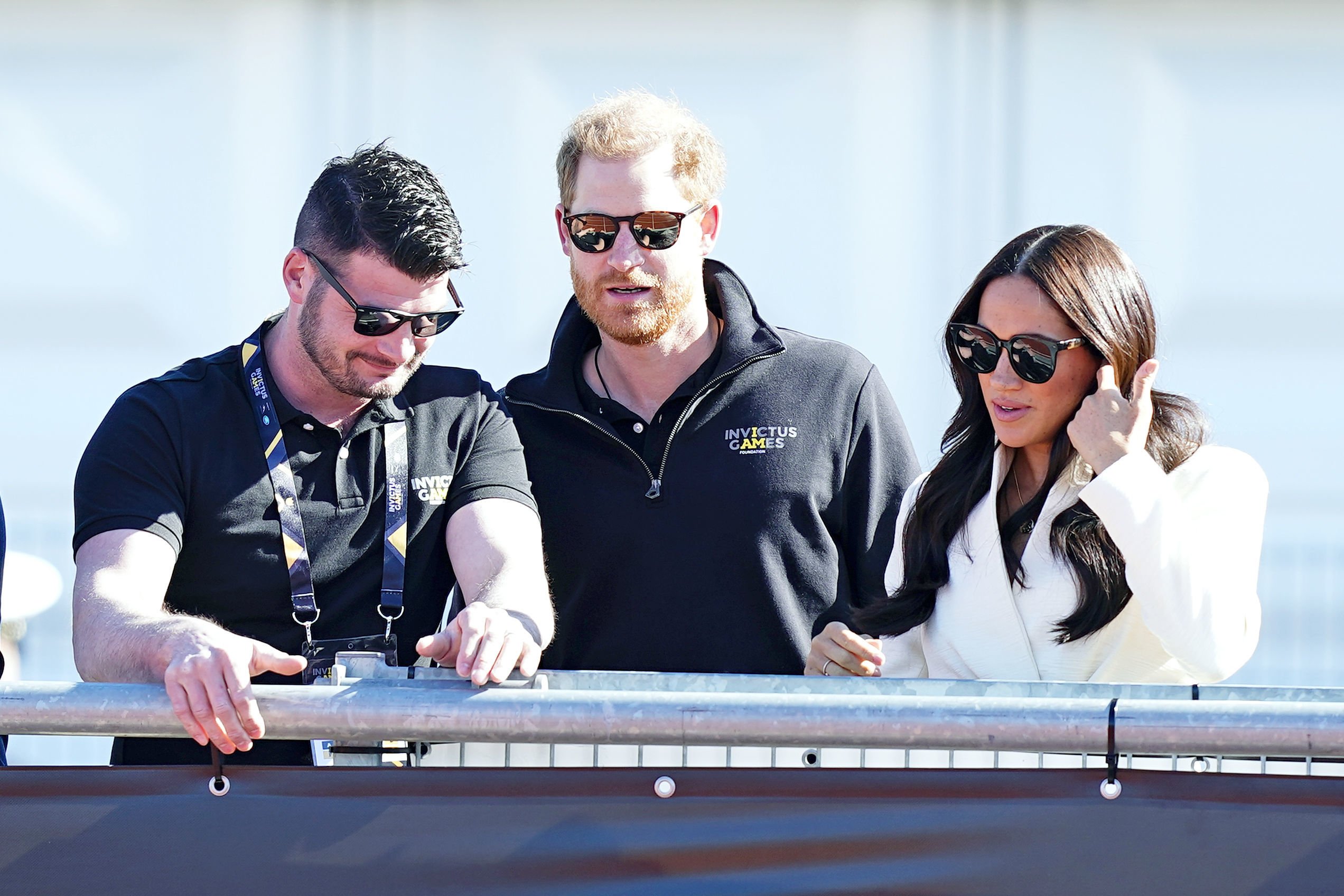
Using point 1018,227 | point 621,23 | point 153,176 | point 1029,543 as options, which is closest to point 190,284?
point 153,176

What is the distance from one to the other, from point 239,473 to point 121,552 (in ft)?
0.93

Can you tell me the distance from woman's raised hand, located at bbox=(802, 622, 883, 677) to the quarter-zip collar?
91cm

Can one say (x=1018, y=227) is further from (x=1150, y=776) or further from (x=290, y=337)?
(x=1150, y=776)

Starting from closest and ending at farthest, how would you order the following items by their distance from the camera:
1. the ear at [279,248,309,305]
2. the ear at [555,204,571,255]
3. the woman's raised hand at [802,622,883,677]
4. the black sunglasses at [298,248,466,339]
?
the woman's raised hand at [802,622,883,677] → the black sunglasses at [298,248,466,339] → the ear at [279,248,309,305] → the ear at [555,204,571,255]

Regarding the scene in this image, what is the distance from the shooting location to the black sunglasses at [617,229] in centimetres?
315

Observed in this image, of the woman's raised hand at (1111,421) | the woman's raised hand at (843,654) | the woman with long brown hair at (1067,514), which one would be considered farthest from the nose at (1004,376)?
the woman's raised hand at (843,654)

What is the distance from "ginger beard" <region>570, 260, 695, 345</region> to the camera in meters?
3.21

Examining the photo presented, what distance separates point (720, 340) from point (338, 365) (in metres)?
0.97

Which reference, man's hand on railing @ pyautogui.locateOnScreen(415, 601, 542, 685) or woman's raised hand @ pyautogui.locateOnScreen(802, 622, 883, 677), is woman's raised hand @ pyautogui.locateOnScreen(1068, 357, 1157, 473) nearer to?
woman's raised hand @ pyautogui.locateOnScreen(802, 622, 883, 677)

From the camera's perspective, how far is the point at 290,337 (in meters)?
2.86

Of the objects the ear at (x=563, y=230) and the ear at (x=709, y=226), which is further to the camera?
the ear at (x=709, y=226)

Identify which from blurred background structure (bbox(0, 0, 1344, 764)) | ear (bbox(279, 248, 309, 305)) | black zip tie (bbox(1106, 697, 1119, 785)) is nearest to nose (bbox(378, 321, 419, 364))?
ear (bbox(279, 248, 309, 305))

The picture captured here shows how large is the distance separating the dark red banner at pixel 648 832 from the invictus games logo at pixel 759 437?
59.3 inches

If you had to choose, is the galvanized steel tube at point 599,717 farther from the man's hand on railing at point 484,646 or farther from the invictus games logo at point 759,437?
the invictus games logo at point 759,437
